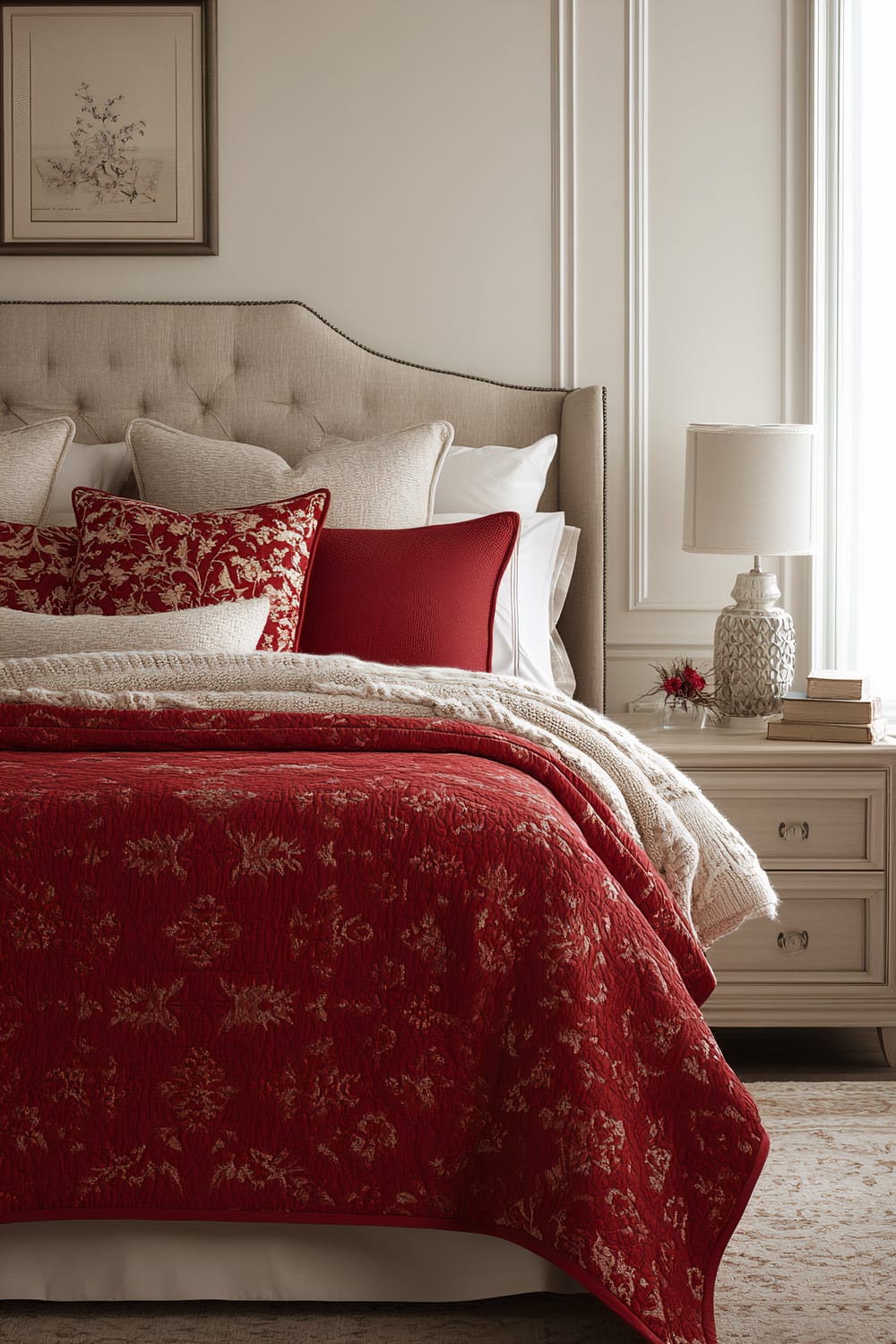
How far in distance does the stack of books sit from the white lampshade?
355 mm

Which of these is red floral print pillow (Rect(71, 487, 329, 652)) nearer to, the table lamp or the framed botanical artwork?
the table lamp

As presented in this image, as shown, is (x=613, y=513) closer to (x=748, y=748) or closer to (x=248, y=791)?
(x=748, y=748)

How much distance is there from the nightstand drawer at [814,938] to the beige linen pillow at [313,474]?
3.60 ft

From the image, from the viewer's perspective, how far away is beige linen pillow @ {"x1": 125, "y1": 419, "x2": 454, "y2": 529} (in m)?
2.75

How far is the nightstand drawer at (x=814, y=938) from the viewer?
2.50 metres

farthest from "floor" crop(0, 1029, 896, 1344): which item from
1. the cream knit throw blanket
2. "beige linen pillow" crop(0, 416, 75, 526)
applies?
"beige linen pillow" crop(0, 416, 75, 526)

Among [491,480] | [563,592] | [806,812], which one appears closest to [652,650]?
[563,592]

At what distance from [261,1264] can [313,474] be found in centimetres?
171

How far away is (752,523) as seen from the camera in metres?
2.77

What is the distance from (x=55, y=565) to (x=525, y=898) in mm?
1514

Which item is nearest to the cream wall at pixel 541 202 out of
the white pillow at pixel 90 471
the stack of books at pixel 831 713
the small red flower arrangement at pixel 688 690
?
the small red flower arrangement at pixel 688 690

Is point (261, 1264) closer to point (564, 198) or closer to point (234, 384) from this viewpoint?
point (234, 384)

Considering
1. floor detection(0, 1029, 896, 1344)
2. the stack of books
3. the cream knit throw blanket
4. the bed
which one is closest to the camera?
the bed

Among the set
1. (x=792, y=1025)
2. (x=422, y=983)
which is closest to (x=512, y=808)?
(x=422, y=983)
